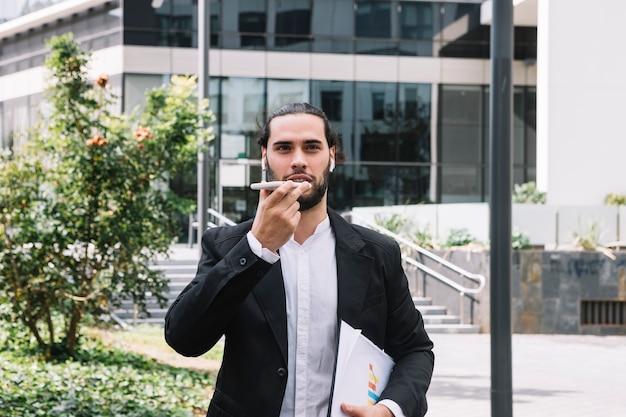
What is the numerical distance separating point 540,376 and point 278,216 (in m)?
11.0

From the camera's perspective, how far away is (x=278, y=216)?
8.73ft

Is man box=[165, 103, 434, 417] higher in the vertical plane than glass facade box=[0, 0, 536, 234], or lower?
lower

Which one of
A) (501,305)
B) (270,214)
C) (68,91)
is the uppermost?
(68,91)

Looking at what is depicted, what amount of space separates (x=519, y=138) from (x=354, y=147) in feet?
16.8

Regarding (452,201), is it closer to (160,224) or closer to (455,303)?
(455,303)

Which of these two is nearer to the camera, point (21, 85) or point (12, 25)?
point (12, 25)

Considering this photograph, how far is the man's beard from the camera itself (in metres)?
2.85

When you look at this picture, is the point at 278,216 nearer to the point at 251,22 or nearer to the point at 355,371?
the point at 355,371

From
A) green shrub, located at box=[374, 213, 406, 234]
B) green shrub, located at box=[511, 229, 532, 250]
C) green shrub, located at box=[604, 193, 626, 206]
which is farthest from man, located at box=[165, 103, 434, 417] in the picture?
green shrub, located at box=[604, 193, 626, 206]

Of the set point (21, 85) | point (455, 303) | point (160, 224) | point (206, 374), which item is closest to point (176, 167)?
point (160, 224)

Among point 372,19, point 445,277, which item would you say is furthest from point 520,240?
point 372,19

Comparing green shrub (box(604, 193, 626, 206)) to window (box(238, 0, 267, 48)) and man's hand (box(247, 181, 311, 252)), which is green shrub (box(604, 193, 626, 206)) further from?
man's hand (box(247, 181, 311, 252))

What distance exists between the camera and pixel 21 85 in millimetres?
29797

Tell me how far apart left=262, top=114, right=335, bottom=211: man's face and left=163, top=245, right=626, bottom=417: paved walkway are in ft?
24.7
